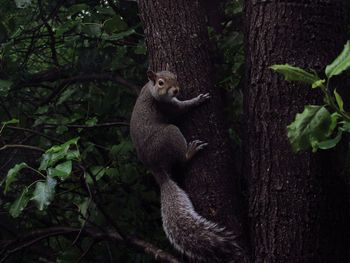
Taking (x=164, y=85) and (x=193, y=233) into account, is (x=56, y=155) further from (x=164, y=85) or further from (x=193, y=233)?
(x=164, y=85)

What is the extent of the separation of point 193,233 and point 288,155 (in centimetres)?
52

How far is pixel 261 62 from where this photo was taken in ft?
7.63

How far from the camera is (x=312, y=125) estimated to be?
1491 millimetres

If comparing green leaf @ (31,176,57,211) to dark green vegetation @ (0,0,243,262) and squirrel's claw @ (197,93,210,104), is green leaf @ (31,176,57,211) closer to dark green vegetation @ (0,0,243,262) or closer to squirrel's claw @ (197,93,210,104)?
squirrel's claw @ (197,93,210,104)

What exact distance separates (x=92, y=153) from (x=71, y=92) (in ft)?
1.37

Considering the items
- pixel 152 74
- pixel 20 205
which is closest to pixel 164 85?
pixel 152 74

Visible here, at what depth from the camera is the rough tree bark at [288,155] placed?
85.1 inches

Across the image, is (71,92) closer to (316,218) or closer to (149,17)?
(149,17)

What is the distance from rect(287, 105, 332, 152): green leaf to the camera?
58.2 inches

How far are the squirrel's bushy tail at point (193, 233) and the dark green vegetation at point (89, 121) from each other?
50cm

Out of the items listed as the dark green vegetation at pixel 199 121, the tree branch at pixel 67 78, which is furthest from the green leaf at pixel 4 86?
the tree branch at pixel 67 78

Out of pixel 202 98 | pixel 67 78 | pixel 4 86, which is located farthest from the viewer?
pixel 67 78

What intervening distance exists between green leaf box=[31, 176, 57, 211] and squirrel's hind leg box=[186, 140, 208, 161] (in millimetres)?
576

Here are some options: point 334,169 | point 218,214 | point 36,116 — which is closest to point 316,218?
point 334,169
